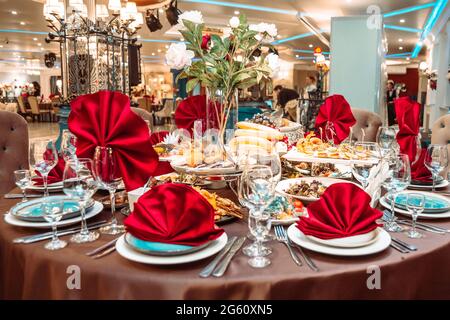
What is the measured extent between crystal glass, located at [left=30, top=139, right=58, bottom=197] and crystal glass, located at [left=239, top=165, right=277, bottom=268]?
857 mm

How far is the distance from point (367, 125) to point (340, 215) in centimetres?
259

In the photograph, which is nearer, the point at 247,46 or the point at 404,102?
the point at 247,46

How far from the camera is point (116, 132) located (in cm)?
129

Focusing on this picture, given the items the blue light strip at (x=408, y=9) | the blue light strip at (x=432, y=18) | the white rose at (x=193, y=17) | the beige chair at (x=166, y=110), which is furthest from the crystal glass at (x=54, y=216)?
the beige chair at (x=166, y=110)

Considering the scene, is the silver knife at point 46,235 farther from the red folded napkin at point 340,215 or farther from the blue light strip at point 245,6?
the blue light strip at point 245,6

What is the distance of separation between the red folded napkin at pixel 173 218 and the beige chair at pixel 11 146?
1.62 metres

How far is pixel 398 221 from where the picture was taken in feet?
4.31

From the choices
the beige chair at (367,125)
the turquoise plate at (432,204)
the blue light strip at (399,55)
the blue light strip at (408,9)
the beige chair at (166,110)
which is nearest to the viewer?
the turquoise plate at (432,204)

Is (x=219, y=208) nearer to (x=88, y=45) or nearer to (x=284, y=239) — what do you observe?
(x=284, y=239)

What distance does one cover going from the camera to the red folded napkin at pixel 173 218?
3.36 ft

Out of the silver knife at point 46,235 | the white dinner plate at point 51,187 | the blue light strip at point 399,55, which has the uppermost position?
the blue light strip at point 399,55

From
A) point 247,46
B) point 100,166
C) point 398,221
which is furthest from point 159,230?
point 247,46

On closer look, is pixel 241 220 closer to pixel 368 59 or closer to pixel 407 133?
pixel 407 133
